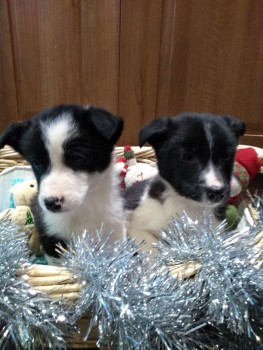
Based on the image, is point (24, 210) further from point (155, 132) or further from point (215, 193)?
point (215, 193)

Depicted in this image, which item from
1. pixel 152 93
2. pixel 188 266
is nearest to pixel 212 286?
pixel 188 266

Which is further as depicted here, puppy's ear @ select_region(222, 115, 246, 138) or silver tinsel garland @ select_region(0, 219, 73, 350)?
puppy's ear @ select_region(222, 115, 246, 138)

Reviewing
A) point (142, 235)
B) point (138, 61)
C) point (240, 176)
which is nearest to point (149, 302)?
point (142, 235)

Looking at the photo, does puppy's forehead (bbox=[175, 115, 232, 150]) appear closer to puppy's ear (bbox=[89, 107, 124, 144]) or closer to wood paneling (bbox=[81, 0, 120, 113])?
puppy's ear (bbox=[89, 107, 124, 144])

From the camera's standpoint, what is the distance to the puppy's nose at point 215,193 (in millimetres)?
1118

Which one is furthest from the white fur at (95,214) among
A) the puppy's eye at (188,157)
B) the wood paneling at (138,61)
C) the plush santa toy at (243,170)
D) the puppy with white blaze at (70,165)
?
the wood paneling at (138,61)

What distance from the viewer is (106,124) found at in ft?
3.45

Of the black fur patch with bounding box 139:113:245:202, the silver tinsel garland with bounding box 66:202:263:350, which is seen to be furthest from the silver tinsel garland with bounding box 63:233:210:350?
the black fur patch with bounding box 139:113:245:202

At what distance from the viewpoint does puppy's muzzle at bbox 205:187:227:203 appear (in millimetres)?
1118

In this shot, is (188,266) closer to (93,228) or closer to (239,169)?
(93,228)

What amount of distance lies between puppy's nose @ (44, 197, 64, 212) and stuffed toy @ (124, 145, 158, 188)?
0.74 metres

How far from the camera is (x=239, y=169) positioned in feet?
5.22

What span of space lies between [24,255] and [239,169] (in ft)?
3.41

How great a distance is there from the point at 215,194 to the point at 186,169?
0.14 metres
